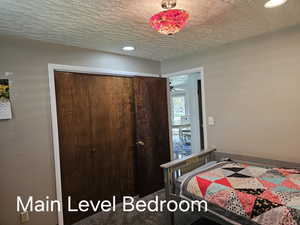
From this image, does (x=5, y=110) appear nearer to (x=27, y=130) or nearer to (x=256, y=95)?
(x=27, y=130)

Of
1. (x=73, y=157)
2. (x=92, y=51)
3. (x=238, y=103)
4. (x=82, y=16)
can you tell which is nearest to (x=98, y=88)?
(x=92, y=51)

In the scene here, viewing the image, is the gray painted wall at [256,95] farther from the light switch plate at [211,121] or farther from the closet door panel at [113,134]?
the closet door panel at [113,134]

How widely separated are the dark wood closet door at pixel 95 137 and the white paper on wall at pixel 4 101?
0.51 m

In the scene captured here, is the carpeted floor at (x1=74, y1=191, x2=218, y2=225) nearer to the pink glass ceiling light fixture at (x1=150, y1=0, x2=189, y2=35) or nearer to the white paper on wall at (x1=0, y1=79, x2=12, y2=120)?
the white paper on wall at (x1=0, y1=79, x2=12, y2=120)

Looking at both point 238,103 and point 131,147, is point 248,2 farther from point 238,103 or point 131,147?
point 131,147

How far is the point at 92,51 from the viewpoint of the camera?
2.60 meters

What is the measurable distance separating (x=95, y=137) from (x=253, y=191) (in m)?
1.98

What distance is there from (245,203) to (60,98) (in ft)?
7.44

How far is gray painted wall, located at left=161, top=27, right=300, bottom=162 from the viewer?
7.24 ft

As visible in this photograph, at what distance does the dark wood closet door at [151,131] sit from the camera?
3.02 meters

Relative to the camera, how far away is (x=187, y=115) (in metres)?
7.05

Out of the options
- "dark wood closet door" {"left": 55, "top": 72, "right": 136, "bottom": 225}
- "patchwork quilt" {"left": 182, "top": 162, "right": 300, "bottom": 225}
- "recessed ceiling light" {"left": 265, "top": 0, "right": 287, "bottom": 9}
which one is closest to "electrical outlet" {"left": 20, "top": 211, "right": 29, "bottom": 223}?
"dark wood closet door" {"left": 55, "top": 72, "right": 136, "bottom": 225}

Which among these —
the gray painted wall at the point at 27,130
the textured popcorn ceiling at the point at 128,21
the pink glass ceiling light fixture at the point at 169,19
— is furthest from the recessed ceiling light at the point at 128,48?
the pink glass ceiling light fixture at the point at 169,19

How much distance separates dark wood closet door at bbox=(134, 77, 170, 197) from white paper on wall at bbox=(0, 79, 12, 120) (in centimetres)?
162
